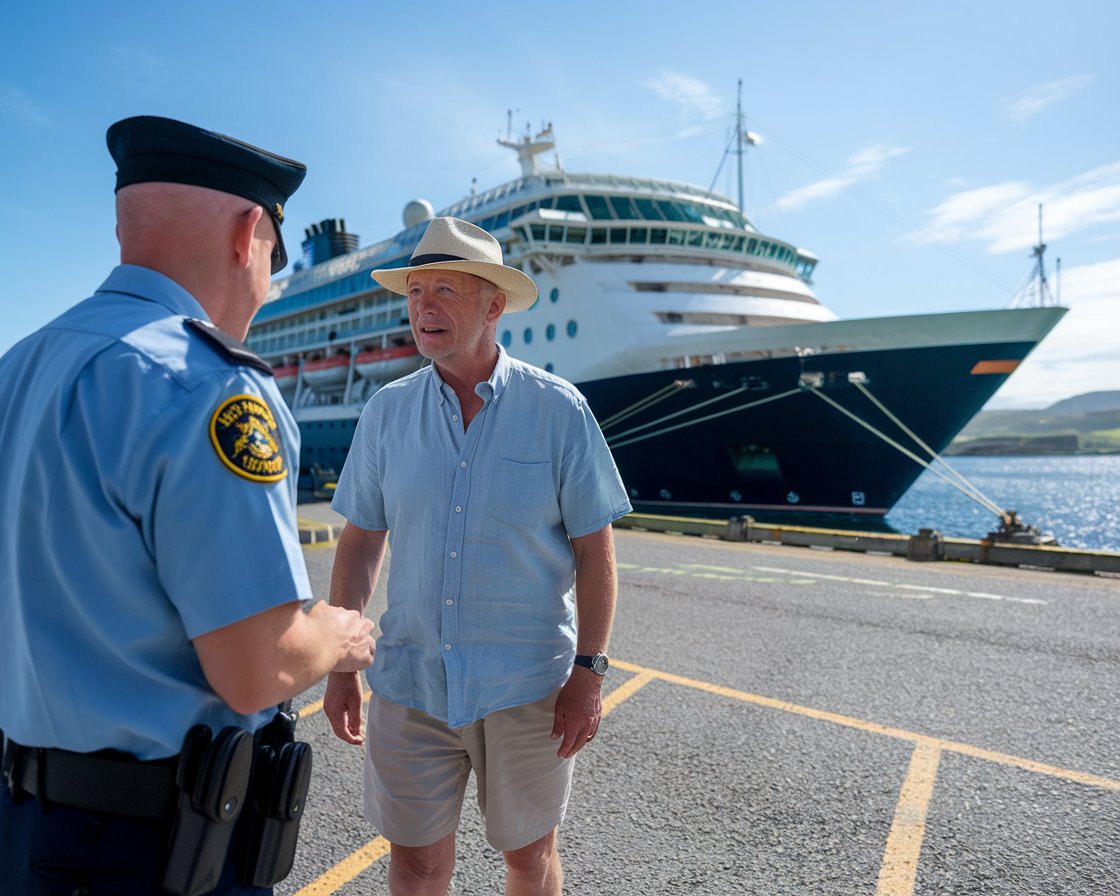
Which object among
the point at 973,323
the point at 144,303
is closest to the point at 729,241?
the point at 973,323

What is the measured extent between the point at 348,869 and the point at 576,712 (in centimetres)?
112

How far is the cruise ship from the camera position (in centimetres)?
1426

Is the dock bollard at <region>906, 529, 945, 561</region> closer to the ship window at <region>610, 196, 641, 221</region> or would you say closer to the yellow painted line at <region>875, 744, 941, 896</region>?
the yellow painted line at <region>875, 744, 941, 896</region>

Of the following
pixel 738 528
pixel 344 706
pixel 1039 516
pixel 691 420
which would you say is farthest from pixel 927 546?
pixel 1039 516

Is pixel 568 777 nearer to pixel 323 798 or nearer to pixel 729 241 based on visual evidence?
pixel 323 798

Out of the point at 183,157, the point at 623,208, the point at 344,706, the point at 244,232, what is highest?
the point at 623,208

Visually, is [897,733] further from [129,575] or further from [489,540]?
[129,575]

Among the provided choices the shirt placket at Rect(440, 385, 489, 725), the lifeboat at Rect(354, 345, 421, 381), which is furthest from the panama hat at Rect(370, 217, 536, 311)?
the lifeboat at Rect(354, 345, 421, 381)

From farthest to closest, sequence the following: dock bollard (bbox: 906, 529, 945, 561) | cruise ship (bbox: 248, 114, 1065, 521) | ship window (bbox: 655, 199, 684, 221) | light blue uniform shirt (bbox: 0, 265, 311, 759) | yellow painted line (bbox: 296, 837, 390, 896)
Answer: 1. ship window (bbox: 655, 199, 684, 221)
2. cruise ship (bbox: 248, 114, 1065, 521)
3. dock bollard (bbox: 906, 529, 945, 561)
4. yellow painted line (bbox: 296, 837, 390, 896)
5. light blue uniform shirt (bbox: 0, 265, 311, 759)

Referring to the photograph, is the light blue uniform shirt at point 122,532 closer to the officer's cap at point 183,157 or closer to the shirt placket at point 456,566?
the officer's cap at point 183,157

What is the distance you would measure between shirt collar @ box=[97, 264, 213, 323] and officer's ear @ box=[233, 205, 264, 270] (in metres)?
0.12

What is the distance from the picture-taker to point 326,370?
1210 inches

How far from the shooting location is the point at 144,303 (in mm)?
1147

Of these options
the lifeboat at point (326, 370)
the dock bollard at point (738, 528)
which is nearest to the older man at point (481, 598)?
the dock bollard at point (738, 528)
